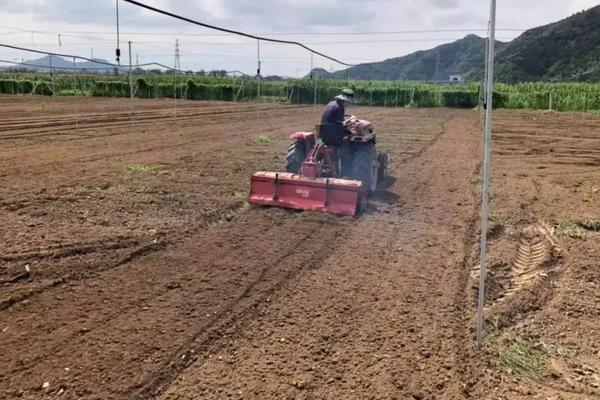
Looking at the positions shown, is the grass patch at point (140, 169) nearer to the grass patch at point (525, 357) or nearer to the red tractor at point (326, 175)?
the red tractor at point (326, 175)

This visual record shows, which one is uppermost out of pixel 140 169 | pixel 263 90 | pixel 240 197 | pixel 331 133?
pixel 263 90

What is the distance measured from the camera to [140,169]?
10.4 meters

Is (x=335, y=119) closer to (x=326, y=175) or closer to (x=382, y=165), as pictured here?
(x=326, y=175)

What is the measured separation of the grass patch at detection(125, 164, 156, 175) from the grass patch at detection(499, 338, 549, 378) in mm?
7801

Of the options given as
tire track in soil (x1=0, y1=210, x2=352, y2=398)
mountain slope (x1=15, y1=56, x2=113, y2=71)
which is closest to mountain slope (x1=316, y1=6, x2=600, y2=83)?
mountain slope (x1=15, y1=56, x2=113, y2=71)

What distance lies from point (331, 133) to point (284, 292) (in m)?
3.49

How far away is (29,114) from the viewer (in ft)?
77.3

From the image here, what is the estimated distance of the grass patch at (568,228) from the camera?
6562mm

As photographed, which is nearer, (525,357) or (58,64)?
(525,357)

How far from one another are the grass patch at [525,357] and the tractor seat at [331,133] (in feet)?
14.3

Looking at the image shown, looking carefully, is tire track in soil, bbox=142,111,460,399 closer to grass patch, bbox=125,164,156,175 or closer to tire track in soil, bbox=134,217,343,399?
tire track in soil, bbox=134,217,343,399

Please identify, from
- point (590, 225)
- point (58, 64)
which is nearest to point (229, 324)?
point (590, 225)

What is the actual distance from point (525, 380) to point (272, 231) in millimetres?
3625

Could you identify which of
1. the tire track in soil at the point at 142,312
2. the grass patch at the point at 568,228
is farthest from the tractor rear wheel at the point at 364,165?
the grass patch at the point at 568,228
